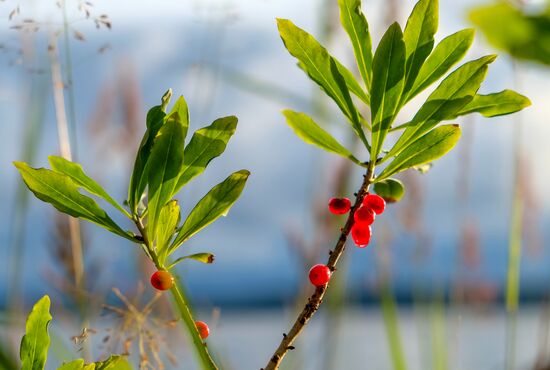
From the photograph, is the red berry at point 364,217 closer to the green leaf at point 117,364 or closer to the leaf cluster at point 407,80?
the leaf cluster at point 407,80

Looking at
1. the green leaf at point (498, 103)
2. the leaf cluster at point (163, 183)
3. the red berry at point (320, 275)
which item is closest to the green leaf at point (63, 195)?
the leaf cluster at point (163, 183)

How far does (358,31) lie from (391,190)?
3.9 inches

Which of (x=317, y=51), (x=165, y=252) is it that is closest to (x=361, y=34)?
(x=317, y=51)

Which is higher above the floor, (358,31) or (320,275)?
(358,31)

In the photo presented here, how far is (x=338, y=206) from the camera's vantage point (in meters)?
0.46

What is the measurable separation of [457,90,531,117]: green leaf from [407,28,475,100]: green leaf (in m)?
0.02

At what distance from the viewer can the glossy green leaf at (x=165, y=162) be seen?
14.1 inches

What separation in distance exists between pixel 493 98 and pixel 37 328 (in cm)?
29

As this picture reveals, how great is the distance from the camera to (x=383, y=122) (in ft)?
1.31

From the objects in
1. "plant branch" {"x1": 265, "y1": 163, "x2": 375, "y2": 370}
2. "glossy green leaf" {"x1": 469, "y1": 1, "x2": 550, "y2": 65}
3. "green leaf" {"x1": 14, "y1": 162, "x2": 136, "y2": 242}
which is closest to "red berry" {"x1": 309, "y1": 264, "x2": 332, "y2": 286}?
"plant branch" {"x1": 265, "y1": 163, "x2": 375, "y2": 370}

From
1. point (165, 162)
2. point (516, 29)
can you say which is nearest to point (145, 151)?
point (165, 162)

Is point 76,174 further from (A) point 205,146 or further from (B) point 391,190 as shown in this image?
(B) point 391,190

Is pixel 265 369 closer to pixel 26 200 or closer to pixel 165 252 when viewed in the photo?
pixel 165 252

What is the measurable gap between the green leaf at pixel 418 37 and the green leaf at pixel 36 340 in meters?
0.23
